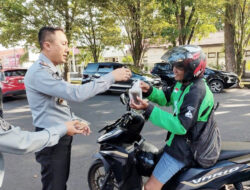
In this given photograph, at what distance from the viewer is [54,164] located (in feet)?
7.09

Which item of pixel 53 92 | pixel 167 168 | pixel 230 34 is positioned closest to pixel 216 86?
pixel 230 34

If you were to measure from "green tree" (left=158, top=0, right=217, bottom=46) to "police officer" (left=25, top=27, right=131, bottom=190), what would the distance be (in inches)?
370

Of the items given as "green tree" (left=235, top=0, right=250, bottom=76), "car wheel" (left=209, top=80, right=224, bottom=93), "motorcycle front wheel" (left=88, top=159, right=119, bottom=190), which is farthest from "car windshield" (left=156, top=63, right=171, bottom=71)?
"motorcycle front wheel" (left=88, top=159, right=119, bottom=190)

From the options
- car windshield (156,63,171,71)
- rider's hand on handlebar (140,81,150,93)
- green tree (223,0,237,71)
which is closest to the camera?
rider's hand on handlebar (140,81,150,93)

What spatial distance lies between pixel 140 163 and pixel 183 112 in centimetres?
79

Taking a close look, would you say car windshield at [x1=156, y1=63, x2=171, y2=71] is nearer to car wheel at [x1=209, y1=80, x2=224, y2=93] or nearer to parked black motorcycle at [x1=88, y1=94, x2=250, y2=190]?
car wheel at [x1=209, y1=80, x2=224, y2=93]

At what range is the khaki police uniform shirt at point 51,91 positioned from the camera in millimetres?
1930

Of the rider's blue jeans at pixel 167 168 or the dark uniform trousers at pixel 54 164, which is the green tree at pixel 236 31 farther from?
the dark uniform trousers at pixel 54 164

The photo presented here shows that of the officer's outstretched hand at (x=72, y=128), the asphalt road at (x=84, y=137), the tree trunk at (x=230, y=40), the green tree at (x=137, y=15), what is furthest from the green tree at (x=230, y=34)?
the officer's outstretched hand at (x=72, y=128)

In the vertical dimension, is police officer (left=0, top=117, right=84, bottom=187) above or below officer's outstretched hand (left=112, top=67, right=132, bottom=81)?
below

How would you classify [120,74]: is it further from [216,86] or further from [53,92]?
[216,86]

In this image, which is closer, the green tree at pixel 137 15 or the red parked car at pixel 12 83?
the red parked car at pixel 12 83

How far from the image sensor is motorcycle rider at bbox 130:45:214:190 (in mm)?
1906

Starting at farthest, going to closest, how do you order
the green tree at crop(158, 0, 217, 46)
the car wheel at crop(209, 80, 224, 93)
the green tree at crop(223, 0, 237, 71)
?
the green tree at crop(223, 0, 237, 71)
the car wheel at crop(209, 80, 224, 93)
the green tree at crop(158, 0, 217, 46)
